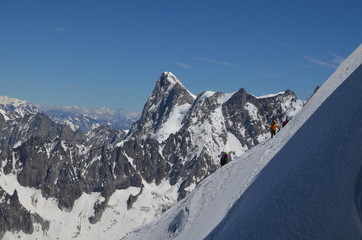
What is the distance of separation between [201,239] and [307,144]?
55.9ft

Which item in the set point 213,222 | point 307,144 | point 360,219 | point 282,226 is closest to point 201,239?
point 213,222

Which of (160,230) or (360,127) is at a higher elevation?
(360,127)

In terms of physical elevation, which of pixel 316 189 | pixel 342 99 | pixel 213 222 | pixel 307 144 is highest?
pixel 342 99

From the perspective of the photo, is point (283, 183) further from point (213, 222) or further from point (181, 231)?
point (181, 231)

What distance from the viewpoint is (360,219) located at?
13648mm

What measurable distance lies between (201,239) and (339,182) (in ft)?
67.9

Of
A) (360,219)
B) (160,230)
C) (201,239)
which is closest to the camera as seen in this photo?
(360,219)

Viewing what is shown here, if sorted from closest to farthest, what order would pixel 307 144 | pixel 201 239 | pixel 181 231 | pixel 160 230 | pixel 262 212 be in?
pixel 262 212 → pixel 307 144 → pixel 201 239 → pixel 181 231 → pixel 160 230

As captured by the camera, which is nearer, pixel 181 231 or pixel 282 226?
pixel 282 226

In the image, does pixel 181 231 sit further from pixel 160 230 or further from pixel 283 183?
pixel 283 183

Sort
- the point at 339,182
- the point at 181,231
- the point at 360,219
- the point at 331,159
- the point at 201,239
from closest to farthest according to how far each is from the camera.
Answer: the point at 360,219, the point at 339,182, the point at 331,159, the point at 201,239, the point at 181,231

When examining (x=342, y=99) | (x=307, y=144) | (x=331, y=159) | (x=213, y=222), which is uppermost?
(x=342, y=99)

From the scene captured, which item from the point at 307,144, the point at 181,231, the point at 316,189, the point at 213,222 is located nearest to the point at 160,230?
the point at 181,231

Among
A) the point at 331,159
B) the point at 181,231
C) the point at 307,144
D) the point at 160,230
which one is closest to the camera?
the point at 331,159
